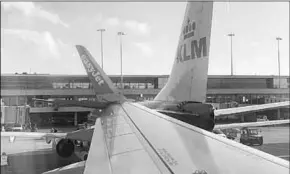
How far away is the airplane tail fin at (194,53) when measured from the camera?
16.4 feet

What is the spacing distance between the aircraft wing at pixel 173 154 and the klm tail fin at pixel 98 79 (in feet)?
7.44

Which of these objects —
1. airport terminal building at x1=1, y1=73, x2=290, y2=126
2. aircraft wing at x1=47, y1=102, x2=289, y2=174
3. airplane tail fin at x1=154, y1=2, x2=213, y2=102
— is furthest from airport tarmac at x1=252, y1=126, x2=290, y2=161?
aircraft wing at x1=47, y1=102, x2=289, y2=174

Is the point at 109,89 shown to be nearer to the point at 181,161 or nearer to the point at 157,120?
the point at 157,120

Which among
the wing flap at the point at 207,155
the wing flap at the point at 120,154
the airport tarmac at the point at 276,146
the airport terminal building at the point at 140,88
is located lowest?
the airport tarmac at the point at 276,146

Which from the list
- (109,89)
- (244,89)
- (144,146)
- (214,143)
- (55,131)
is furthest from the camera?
(244,89)

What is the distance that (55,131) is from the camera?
27.3 feet

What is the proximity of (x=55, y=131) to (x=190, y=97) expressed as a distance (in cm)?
466

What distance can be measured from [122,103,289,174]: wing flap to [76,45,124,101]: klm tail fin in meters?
2.96

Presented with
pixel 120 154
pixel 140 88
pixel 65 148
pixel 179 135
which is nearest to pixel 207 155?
pixel 179 135

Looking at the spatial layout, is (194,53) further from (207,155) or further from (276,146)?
(276,146)

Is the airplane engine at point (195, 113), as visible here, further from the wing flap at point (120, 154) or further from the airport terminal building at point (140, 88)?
the airport terminal building at point (140, 88)

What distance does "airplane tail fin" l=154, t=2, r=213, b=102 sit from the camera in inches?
196

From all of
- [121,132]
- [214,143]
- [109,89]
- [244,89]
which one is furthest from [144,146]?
[244,89]

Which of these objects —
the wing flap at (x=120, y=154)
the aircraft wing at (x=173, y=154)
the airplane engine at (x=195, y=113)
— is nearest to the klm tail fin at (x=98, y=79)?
the airplane engine at (x=195, y=113)
